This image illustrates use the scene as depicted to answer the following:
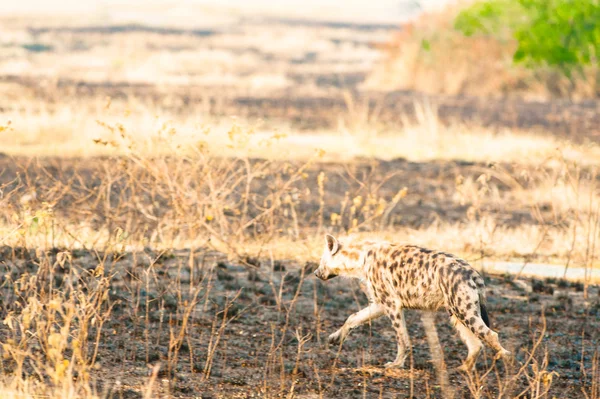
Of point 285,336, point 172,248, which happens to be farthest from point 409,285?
point 172,248

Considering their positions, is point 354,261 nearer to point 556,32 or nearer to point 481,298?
point 481,298

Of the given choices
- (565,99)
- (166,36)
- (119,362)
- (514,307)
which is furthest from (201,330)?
(166,36)

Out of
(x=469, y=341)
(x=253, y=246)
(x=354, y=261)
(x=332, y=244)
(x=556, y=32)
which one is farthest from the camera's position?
(x=556, y=32)

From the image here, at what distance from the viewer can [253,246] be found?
40.4 feet

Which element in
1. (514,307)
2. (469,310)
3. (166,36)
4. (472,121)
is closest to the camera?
(469,310)

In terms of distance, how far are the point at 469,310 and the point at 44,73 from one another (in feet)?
90.4

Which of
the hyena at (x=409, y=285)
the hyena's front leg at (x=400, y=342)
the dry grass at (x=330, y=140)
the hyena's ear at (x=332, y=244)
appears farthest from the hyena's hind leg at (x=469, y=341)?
the dry grass at (x=330, y=140)

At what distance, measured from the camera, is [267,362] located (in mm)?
7879

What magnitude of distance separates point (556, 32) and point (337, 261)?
72.5 feet

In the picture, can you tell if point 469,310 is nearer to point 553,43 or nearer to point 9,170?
point 9,170

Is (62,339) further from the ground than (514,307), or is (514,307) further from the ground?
(62,339)

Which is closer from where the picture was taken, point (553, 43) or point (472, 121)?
point (472, 121)

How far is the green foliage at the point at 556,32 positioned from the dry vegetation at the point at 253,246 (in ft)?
17.9

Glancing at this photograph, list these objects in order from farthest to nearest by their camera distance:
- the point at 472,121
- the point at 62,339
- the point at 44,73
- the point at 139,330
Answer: the point at 44,73 → the point at 472,121 → the point at 139,330 → the point at 62,339
